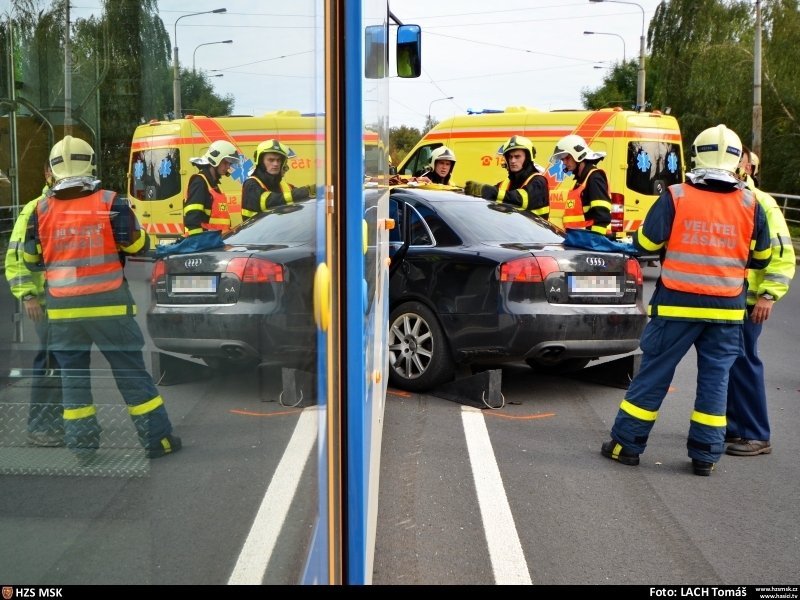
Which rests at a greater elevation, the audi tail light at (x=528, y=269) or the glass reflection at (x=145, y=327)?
the glass reflection at (x=145, y=327)

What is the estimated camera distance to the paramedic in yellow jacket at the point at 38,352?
1.04 metres

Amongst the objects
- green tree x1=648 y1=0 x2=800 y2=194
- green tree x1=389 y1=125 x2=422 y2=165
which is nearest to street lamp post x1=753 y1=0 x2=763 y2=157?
green tree x1=648 y1=0 x2=800 y2=194

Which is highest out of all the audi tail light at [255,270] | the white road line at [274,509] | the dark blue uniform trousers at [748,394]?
the audi tail light at [255,270]

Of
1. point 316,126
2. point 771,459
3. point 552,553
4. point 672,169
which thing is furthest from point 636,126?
point 316,126

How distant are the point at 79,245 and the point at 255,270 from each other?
39 centimetres

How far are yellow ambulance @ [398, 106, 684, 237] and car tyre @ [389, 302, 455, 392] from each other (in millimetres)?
9060

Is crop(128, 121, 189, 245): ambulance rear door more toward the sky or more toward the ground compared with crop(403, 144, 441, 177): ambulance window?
more toward the ground

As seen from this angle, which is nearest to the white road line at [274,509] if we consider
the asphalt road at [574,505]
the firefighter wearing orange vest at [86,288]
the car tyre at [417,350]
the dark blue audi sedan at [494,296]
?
the firefighter wearing orange vest at [86,288]

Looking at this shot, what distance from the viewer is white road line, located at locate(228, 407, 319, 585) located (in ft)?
4.16

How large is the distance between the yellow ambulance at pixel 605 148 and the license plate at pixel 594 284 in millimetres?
9074

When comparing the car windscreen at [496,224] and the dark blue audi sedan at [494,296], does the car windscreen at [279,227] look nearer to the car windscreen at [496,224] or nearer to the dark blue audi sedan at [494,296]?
the dark blue audi sedan at [494,296]

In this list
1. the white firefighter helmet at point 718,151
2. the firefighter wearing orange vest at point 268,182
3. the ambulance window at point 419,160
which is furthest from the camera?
the ambulance window at point 419,160

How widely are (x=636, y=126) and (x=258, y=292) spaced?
15.7 meters

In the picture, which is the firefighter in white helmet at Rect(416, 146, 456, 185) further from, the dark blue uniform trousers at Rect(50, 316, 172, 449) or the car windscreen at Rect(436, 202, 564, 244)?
the dark blue uniform trousers at Rect(50, 316, 172, 449)
